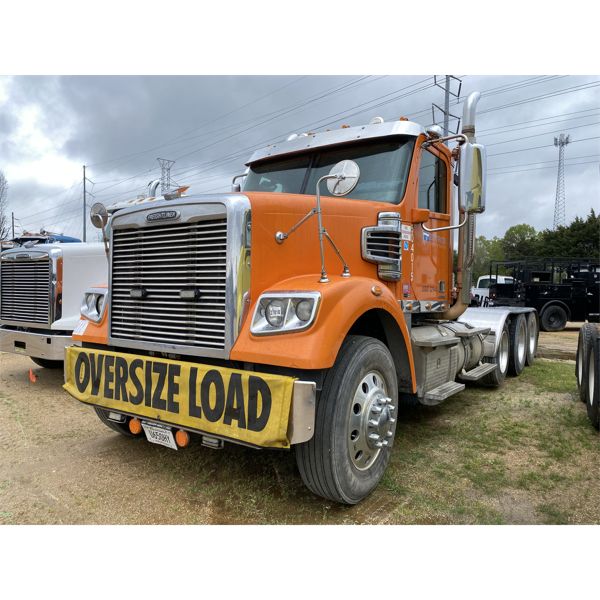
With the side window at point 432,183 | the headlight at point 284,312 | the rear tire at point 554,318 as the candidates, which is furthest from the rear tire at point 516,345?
the rear tire at point 554,318

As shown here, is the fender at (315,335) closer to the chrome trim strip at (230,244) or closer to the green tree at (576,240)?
the chrome trim strip at (230,244)

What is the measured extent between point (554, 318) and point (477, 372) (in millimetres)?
12563

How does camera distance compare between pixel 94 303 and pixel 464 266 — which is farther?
pixel 464 266

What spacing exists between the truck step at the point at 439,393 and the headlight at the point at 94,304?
285 cm

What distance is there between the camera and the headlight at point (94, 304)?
388 centimetres

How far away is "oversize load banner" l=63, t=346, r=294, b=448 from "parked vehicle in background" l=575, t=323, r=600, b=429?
3751mm

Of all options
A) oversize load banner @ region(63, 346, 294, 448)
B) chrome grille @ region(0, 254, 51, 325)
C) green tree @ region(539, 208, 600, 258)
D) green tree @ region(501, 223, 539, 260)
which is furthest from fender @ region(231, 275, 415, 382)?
green tree @ region(501, 223, 539, 260)

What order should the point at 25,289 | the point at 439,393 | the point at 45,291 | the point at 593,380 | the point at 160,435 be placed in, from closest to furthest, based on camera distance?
the point at 160,435
the point at 439,393
the point at 593,380
the point at 45,291
the point at 25,289

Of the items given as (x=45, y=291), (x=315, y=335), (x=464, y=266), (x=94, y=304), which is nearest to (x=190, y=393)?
(x=315, y=335)

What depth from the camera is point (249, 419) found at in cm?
266

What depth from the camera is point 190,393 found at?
9.48 ft

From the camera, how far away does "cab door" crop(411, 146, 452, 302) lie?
14.3 ft

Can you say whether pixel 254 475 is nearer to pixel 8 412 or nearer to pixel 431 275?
pixel 431 275

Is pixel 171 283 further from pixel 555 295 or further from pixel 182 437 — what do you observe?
pixel 555 295
